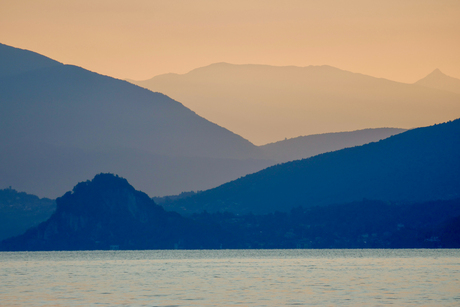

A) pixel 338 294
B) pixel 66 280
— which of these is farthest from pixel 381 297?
pixel 66 280

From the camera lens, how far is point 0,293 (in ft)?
294

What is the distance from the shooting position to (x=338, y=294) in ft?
282

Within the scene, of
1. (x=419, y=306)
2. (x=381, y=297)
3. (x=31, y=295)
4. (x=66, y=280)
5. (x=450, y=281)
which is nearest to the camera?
(x=419, y=306)

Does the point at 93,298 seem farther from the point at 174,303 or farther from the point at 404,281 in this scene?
the point at 404,281

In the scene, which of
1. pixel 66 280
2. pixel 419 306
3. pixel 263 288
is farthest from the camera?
pixel 66 280

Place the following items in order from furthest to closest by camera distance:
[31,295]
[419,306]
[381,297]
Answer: [31,295] → [381,297] → [419,306]

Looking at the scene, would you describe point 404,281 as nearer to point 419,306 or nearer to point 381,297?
point 381,297

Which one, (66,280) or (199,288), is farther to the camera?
(66,280)

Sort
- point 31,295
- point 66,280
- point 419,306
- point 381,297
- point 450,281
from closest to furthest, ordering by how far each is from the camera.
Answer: point 419,306
point 381,297
point 31,295
point 450,281
point 66,280

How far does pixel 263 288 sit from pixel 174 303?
22.8m

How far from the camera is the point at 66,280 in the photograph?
119 m

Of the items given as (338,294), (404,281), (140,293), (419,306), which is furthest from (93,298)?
(404,281)

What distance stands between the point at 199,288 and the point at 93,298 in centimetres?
1844

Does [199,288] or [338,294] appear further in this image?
[199,288]
